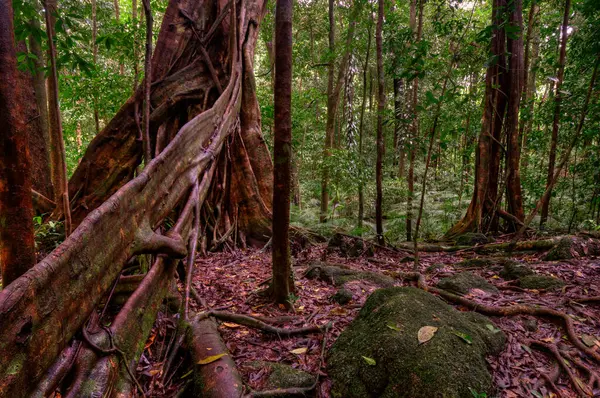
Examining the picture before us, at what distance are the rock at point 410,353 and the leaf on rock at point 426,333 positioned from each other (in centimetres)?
2

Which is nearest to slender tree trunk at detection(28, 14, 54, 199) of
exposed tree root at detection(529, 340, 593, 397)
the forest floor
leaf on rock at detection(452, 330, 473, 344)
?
the forest floor

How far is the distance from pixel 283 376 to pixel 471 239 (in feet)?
18.3

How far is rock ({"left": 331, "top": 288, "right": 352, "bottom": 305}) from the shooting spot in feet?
11.7

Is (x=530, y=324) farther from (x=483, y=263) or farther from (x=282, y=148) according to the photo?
(x=282, y=148)

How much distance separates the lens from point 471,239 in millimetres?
6656

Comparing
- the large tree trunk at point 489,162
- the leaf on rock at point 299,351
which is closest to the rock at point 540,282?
the leaf on rock at point 299,351

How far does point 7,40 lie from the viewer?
1796 millimetres

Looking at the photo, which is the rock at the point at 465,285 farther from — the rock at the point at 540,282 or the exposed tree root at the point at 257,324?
the exposed tree root at the point at 257,324

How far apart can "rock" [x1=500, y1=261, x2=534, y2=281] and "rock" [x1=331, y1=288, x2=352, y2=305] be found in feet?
7.12

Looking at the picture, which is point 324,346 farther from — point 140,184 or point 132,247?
point 140,184

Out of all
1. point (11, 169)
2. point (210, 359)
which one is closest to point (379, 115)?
point (210, 359)

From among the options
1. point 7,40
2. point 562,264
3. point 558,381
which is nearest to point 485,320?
point 558,381

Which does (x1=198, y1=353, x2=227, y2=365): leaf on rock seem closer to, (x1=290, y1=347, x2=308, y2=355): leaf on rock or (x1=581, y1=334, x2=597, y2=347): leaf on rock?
(x1=290, y1=347, x2=308, y2=355): leaf on rock

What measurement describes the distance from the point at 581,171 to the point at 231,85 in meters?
7.11
